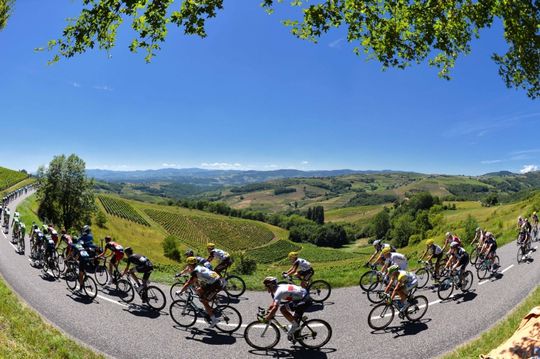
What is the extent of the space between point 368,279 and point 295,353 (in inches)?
267

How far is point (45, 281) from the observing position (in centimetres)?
1609

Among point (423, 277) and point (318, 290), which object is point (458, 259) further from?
point (318, 290)

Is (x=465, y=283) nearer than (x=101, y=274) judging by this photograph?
Yes

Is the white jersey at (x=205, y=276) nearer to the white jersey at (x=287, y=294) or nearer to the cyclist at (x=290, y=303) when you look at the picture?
the cyclist at (x=290, y=303)

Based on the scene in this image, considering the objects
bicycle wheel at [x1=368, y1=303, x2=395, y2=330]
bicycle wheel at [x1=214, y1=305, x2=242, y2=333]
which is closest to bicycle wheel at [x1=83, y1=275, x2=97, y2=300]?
bicycle wheel at [x1=214, y1=305, x2=242, y2=333]

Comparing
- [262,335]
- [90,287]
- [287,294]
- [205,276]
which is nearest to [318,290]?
[262,335]

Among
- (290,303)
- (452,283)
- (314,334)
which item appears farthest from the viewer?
(452,283)

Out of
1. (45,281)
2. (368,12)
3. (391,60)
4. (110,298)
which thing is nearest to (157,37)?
(368,12)

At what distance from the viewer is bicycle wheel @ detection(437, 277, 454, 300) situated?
14.3 metres

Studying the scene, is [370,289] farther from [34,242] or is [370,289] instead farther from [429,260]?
[34,242]

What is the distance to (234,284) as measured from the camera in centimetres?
1530

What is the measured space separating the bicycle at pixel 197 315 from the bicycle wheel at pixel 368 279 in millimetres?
6537

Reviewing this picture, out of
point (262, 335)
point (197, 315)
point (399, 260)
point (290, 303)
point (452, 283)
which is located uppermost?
point (399, 260)

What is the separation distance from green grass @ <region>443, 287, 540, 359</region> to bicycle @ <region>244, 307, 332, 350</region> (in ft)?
11.9
